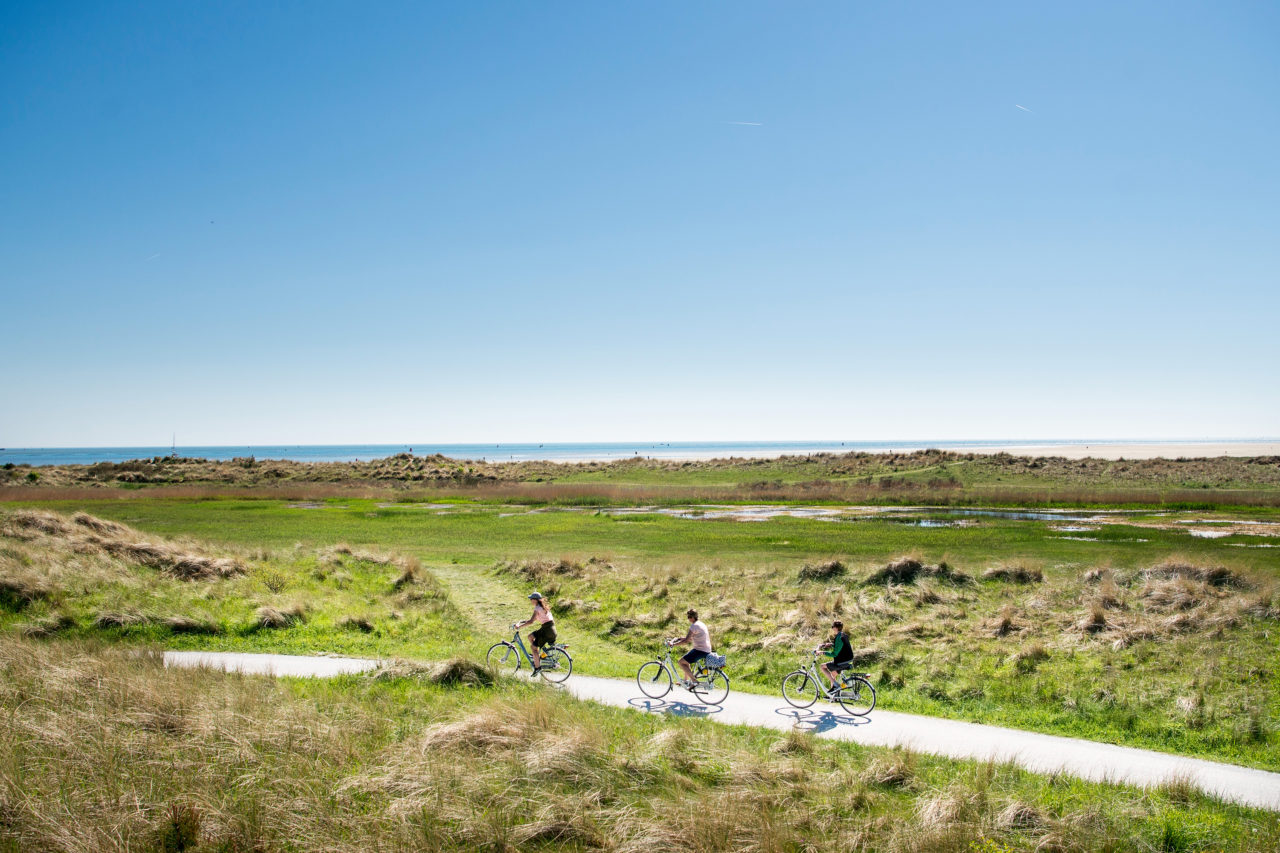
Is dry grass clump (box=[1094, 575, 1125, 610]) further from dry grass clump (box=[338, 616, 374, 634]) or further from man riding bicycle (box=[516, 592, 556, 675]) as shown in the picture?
dry grass clump (box=[338, 616, 374, 634])

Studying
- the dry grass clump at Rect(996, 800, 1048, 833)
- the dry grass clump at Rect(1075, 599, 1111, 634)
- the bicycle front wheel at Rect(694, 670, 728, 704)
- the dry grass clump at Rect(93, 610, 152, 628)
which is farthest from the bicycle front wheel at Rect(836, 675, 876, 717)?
the dry grass clump at Rect(93, 610, 152, 628)

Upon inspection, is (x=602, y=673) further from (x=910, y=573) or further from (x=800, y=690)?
(x=910, y=573)

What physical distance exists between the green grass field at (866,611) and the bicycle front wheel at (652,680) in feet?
7.29

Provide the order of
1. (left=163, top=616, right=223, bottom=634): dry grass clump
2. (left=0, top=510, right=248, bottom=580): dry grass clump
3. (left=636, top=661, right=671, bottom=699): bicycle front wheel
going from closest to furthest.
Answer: (left=636, top=661, right=671, bottom=699): bicycle front wheel < (left=163, top=616, right=223, bottom=634): dry grass clump < (left=0, top=510, right=248, bottom=580): dry grass clump

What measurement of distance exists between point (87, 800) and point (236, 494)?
7672 centimetres

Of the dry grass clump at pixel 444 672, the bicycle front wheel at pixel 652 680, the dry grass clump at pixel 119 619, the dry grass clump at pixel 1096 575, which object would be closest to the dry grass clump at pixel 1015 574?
the dry grass clump at pixel 1096 575

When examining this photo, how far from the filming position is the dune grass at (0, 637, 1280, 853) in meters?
8.34

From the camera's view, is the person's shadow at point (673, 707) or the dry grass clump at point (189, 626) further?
the dry grass clump at point (189, 626)

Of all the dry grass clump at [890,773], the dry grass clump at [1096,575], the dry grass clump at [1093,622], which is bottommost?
the dry grass clump at [1093,622]

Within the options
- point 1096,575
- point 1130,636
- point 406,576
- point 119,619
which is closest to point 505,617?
point 406,576

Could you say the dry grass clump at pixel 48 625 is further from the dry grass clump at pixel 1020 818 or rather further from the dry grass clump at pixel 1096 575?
the dry grass clump at pixel 1096 575

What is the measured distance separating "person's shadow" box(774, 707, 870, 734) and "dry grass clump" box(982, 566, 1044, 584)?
650 inches

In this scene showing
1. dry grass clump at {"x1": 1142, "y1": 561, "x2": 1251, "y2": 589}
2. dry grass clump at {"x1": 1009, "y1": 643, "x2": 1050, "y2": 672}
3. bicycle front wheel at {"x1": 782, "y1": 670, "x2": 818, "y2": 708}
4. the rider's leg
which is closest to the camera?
bicycle front wheel at {"x1": 782, "y1": 670, "x2": 818, "y2": 708}

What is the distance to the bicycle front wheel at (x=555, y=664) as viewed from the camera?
17.2 meters
